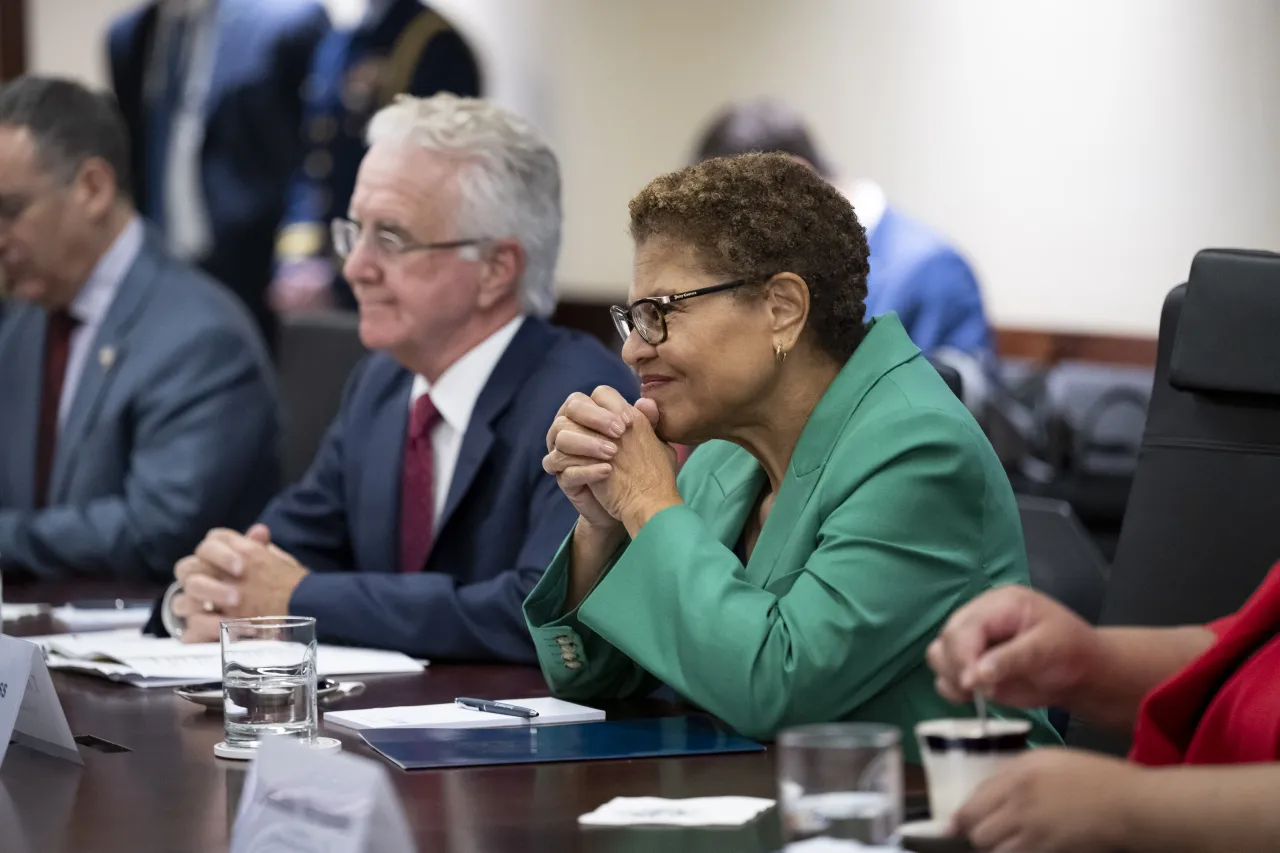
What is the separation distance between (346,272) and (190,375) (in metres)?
0.68

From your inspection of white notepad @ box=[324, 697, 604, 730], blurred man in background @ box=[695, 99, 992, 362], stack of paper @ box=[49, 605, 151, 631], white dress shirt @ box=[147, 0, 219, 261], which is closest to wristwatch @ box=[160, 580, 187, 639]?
stack of paper @ box=[49, 605, 151, 631]

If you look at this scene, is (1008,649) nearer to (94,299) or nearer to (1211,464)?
(1211,464)

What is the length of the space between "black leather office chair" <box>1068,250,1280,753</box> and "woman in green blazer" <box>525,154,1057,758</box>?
0.97 feet

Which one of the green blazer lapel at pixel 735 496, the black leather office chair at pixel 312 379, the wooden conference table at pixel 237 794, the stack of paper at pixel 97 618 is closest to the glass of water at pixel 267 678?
the wooden conference table at pixel 237 794

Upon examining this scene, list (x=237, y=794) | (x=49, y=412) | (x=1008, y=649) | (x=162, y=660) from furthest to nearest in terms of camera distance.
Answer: (x=49, y=412) → (x=162, y=660) → (x=237, y=794) → (x=1008, y=649)

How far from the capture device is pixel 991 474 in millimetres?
1714

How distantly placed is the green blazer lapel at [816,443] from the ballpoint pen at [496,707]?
265 millimetres

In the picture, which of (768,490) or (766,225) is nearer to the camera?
(766,225)

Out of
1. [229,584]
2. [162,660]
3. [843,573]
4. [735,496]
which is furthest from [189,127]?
[843,573]

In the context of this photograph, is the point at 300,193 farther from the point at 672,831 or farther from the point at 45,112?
the point at 672,831

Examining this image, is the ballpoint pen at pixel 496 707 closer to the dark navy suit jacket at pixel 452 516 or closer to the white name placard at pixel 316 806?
the dark navy suit jacket at pixel 452 516

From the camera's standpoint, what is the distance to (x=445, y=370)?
2.57 meters

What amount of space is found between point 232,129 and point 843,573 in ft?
16.4

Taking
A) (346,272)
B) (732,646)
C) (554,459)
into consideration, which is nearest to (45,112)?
(346,272)
